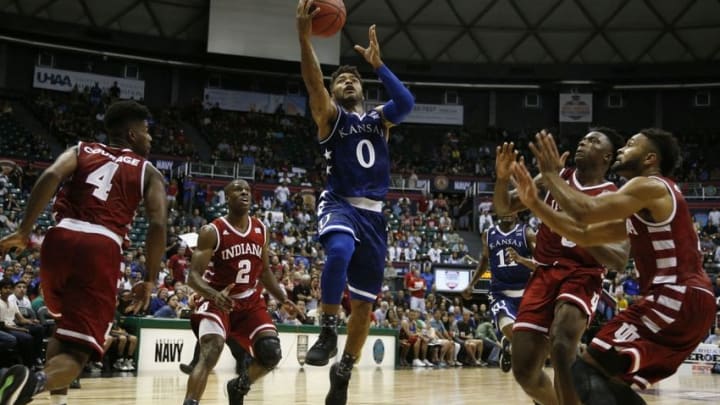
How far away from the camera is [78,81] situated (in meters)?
34.0

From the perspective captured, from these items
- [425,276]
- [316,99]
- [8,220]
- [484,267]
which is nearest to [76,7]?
[8,220]

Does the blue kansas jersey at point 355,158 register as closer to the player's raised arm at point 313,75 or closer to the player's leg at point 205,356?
the player's raised arm at point 313,75

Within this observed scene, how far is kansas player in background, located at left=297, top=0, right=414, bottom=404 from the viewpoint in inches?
229

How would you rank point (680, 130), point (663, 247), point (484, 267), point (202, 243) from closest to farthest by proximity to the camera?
1. point (663, 247)
2. point (202, 243)
3. point (484, 267)
4. point (680, 130)

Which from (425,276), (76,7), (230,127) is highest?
(76,7)

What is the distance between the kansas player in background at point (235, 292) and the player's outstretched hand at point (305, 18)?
2.31m

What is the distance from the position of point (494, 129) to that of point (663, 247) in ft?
117

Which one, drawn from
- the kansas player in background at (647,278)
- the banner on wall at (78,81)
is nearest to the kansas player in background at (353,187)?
the kansas player in background at (647,278)

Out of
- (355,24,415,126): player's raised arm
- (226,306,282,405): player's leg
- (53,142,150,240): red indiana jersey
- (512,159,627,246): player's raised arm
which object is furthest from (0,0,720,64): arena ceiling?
(512,159,627,246): player's raised arm

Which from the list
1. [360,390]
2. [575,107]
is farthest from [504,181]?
[575,107]

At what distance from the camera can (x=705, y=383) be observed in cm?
1535

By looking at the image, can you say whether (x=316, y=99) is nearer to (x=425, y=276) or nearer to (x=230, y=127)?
(x=425, y=276)

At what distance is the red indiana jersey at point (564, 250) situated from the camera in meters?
5.91

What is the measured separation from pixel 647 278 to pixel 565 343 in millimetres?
1132
